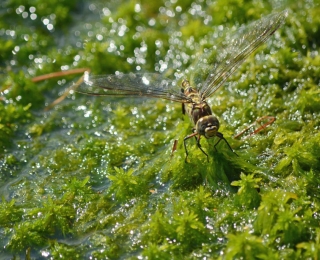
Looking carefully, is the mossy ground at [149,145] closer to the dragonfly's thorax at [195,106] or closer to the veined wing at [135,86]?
the dragonfly's thorax at [195,106]

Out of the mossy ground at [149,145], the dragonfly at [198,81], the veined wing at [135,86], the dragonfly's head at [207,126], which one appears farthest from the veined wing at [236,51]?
the dragonfly's head at [207,126]

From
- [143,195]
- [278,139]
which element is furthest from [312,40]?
[143,195]

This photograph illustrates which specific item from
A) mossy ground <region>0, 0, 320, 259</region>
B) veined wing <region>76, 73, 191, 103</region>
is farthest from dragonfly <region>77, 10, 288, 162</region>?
mossy ground <region>0, 0, 320, 259</region>

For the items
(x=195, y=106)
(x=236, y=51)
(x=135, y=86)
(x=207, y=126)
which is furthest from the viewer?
(x=236, y=51)

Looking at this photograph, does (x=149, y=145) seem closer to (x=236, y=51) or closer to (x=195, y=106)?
(x=195, y=106)

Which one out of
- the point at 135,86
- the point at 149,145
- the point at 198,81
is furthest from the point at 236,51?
the point at 149,145
